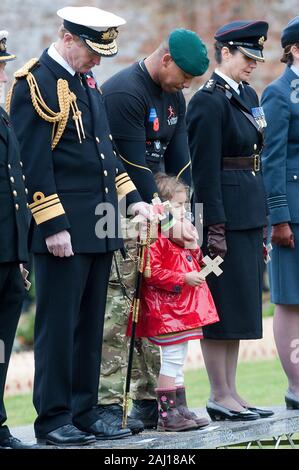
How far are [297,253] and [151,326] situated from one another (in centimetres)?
145

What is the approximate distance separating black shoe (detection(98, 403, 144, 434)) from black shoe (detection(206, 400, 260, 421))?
648 millimetres

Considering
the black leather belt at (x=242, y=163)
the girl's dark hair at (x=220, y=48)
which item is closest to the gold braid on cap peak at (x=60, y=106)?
the black leather belt at (x=242, y=163)

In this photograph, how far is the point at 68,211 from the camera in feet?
22.2

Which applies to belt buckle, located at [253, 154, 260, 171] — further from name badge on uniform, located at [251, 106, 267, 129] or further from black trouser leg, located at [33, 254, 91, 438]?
black trouser leg, located at [33, 254, 91, 438]

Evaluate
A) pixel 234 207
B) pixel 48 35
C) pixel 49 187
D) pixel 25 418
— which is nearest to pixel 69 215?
pixel 49 187

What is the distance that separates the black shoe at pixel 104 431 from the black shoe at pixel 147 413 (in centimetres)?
48

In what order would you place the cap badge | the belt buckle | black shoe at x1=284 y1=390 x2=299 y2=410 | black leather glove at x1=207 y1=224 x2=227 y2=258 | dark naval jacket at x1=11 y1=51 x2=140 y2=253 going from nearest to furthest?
dark naval jacket at x1=11 y1=51 x2=140 y2=253
the cap badge
black leather glove at x1=207 y1=224 x2=227 y2=258
the belt buckle
black shoe at x1=284 y1=390 x2=299 y2=410

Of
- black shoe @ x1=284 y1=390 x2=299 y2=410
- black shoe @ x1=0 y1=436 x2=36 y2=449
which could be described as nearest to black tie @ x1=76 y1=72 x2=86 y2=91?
black shoe @ x1=0 y1=436 x2=36 y2=449

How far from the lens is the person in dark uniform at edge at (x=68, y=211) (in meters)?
6.66

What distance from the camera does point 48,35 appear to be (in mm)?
17859

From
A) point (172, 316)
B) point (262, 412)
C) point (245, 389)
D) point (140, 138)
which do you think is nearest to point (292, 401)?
point (262, 412)

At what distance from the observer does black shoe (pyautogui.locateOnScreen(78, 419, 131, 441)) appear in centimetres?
692

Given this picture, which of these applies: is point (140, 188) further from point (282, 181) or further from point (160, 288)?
point (282, 181)

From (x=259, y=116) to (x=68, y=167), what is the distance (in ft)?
5.21
